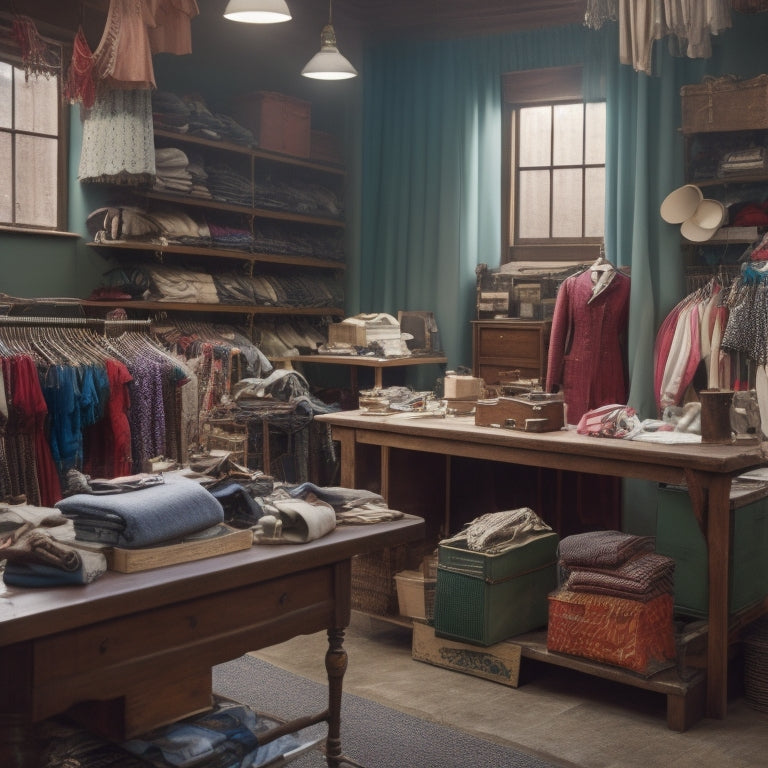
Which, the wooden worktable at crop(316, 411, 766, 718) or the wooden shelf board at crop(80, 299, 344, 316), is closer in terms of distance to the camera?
the wooden worktable at crop(316, 411, 766, 718)

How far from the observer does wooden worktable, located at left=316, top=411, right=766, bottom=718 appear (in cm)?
361

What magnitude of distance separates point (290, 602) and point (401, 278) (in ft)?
17.4

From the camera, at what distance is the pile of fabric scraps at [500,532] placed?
400 centimetres

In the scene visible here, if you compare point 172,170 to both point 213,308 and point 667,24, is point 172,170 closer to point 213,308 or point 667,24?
point 213,308

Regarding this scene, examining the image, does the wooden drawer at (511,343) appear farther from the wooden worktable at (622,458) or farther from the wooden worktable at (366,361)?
the wooden worktable at (622,458)

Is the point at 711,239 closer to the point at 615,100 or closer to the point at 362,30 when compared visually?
the point at 615,100

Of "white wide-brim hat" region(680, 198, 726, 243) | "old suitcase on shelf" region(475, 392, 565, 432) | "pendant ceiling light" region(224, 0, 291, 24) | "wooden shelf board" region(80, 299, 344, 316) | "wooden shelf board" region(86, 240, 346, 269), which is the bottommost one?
"old suitcase on shelf" region(475, 392, 565, 432)

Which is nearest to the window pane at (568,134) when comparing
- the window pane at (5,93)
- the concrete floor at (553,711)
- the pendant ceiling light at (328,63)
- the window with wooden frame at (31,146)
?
the pendant ceiling light at (328,63)

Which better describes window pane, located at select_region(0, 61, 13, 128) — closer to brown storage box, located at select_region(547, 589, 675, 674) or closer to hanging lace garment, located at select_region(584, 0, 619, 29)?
hanging lace garment, located at select_region(584, 0, 619, 29)

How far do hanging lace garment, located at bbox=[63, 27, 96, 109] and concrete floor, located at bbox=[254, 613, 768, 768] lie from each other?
3302 millimetres

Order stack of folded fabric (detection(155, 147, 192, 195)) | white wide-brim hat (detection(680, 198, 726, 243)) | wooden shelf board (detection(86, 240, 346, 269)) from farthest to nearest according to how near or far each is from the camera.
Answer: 1. stack of folded fabric (detection(155, 147, 192, 195))
2. wooden shelf board (detection(86, 240, 346, 269))
3. white wide-brim hat (detection(680, 198, 726, 243))

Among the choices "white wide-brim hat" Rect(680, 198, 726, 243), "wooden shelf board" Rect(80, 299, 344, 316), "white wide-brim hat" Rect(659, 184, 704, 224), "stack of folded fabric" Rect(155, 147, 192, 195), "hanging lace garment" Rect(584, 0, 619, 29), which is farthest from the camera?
"stack of folded fabric" Rect(155, 147, 192, 195)

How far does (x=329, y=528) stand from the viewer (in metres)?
2.69

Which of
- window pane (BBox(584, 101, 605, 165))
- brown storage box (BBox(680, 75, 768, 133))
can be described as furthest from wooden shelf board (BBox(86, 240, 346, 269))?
brown storage box (BBox(680, 75, 768, 133))
